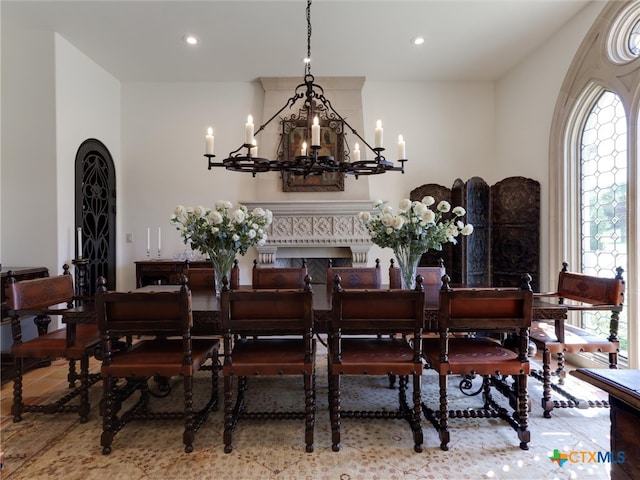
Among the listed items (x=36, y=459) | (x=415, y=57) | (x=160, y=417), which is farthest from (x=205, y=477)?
(x=415, y=57)

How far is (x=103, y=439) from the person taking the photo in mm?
1840

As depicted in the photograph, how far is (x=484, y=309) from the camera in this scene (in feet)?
5.91

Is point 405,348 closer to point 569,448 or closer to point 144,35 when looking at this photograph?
point 569,448

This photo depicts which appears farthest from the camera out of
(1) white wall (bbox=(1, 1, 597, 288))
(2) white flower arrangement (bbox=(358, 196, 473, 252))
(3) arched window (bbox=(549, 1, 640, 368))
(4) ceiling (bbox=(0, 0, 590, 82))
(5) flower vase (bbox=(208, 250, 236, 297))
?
Answer: (1) white wall (bbox=(1, 1, 597, 288))

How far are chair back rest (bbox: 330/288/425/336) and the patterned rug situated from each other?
683mm

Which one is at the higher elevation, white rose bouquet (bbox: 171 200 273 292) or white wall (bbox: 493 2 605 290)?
white wall (bbox: 493 2 605 290)

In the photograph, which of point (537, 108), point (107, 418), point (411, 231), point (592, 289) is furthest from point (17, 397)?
point (537, 108)

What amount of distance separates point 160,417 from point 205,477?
0.53m

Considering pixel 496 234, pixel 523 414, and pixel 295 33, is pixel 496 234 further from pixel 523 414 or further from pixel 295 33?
pixel 295 33

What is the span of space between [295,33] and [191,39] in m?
1.08

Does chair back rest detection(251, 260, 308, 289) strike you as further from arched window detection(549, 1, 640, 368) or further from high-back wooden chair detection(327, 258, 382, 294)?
arched window detection(549, 1, 640, 368)

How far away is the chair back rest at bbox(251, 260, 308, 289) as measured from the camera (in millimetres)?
2838

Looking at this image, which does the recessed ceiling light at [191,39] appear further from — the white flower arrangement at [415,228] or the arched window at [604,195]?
the arched window at [604,195]

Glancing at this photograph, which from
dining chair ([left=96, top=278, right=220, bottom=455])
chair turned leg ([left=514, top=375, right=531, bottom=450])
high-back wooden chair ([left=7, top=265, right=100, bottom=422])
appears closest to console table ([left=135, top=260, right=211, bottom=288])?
high-back wooden chair ([left=7, top=265, right=100, bottom=422])
